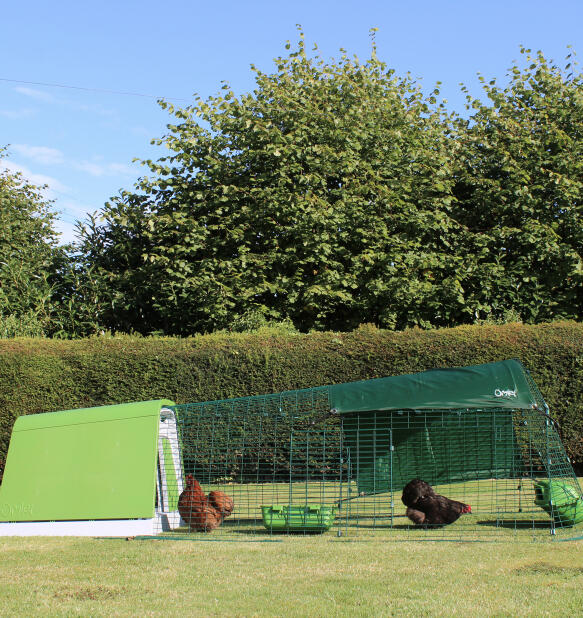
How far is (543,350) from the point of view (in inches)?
455

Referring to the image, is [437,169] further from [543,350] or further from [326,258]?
[543,350]

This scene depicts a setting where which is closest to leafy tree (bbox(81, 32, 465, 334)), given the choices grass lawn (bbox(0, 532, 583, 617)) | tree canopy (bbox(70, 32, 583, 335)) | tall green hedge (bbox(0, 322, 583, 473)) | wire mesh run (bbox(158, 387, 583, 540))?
tree canopy (bbox(70, 32, 583, 335))

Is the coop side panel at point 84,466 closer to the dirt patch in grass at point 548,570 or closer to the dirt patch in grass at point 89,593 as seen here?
the dirt patch in grass at point 89,593

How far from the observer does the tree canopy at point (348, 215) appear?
48.4ft

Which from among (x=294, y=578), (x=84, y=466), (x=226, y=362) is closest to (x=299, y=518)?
(x=294, y=578)

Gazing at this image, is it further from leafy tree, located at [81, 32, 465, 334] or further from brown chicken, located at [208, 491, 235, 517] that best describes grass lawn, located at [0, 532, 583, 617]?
leafy tree, located at [81, 32, 465, 334]

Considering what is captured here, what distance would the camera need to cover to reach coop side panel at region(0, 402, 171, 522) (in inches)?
293

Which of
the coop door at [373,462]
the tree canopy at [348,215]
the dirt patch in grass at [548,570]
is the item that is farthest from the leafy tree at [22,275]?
the dirt patch in grass at [548,570]

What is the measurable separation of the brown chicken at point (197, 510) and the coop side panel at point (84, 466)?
1.58 ft

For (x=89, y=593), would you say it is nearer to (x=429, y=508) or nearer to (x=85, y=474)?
(x=85, y=474)

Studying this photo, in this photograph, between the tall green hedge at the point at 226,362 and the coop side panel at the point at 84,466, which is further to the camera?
the tall green hedge at the point at 226,362

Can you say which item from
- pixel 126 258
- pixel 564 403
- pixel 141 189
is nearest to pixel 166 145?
pixel 141 189

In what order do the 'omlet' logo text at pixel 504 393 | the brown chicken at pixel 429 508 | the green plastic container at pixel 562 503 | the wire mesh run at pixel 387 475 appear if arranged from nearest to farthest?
the 'omlet' logo text at pixel 504 393 < the green plastic container at pixel 562 503 < the wire mesh run at pixel 387 475 < the brown chicken at pixel 429 508

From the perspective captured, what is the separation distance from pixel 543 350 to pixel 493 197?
18.1 ft
